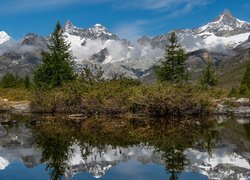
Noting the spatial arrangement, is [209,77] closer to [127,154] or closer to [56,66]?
[56,66]

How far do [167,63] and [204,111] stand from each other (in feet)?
74.0

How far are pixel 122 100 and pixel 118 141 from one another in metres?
28.6

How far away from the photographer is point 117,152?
28.2m

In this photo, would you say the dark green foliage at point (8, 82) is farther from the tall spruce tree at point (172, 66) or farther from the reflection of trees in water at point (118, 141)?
the reflection of trees in water at point (118, 141)

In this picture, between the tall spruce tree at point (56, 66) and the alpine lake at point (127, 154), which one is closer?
the alpine lake at point (127, 154)

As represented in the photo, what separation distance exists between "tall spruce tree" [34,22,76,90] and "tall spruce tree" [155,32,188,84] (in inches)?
663

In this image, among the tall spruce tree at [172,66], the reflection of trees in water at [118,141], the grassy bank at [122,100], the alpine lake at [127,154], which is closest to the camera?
the alpine lake at [127,154]

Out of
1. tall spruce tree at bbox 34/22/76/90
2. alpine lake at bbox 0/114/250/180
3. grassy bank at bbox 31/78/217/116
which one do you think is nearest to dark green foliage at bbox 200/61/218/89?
grassy bank at bbox 31/78/217/116

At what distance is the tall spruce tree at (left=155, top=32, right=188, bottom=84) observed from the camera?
8138 cm

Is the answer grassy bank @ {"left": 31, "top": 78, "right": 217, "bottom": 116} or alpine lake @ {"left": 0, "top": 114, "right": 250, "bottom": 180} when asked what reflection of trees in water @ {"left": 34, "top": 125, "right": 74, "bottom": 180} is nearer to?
alpine lake @ {"left": 0, "top": 114, "right": 250, "bottom": 180}

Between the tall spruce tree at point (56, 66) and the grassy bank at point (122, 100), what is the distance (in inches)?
583

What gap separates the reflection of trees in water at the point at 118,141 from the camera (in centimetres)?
2402

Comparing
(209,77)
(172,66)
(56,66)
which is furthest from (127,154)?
(209,77)

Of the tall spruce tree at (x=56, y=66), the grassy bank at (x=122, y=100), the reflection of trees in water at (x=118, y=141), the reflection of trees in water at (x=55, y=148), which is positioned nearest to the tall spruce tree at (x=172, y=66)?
the grassy bank at (x=122, y=100)
